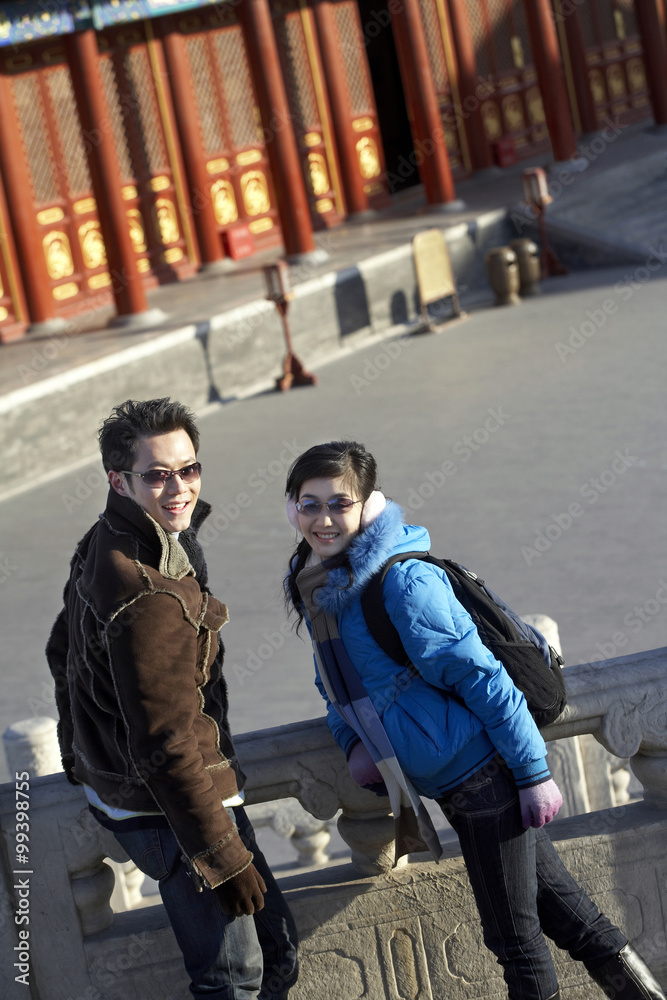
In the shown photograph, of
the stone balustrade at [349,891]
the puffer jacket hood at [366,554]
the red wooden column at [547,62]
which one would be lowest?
the stone balustrade at [349,891]

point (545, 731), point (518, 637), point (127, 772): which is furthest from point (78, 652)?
point (545, 731)

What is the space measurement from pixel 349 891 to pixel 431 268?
10094mm

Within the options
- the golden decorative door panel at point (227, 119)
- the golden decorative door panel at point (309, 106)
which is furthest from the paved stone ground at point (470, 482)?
the golden decorative door panel at point (309, 106)

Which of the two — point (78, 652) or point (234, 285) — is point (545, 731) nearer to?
point (78, 652)

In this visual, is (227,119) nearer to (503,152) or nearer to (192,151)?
(192,151)

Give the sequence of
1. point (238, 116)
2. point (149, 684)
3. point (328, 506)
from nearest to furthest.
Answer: point (149, 684) < point (328, 506) < point (238, 116)

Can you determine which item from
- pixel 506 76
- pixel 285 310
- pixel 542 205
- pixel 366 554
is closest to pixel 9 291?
pixel 285 310

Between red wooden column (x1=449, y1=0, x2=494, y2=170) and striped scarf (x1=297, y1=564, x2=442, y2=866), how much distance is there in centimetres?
1537

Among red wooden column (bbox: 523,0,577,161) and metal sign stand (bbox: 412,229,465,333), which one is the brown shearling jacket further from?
red wooden column (bbox: 523,0,577,161)

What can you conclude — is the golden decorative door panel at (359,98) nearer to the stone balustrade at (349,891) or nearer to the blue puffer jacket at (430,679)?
the stone balustrade at (349,891)

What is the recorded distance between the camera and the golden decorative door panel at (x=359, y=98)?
612 inches

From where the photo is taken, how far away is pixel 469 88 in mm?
16766

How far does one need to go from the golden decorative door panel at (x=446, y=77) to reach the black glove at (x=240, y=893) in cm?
1547

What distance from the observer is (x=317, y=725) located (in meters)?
2.90
